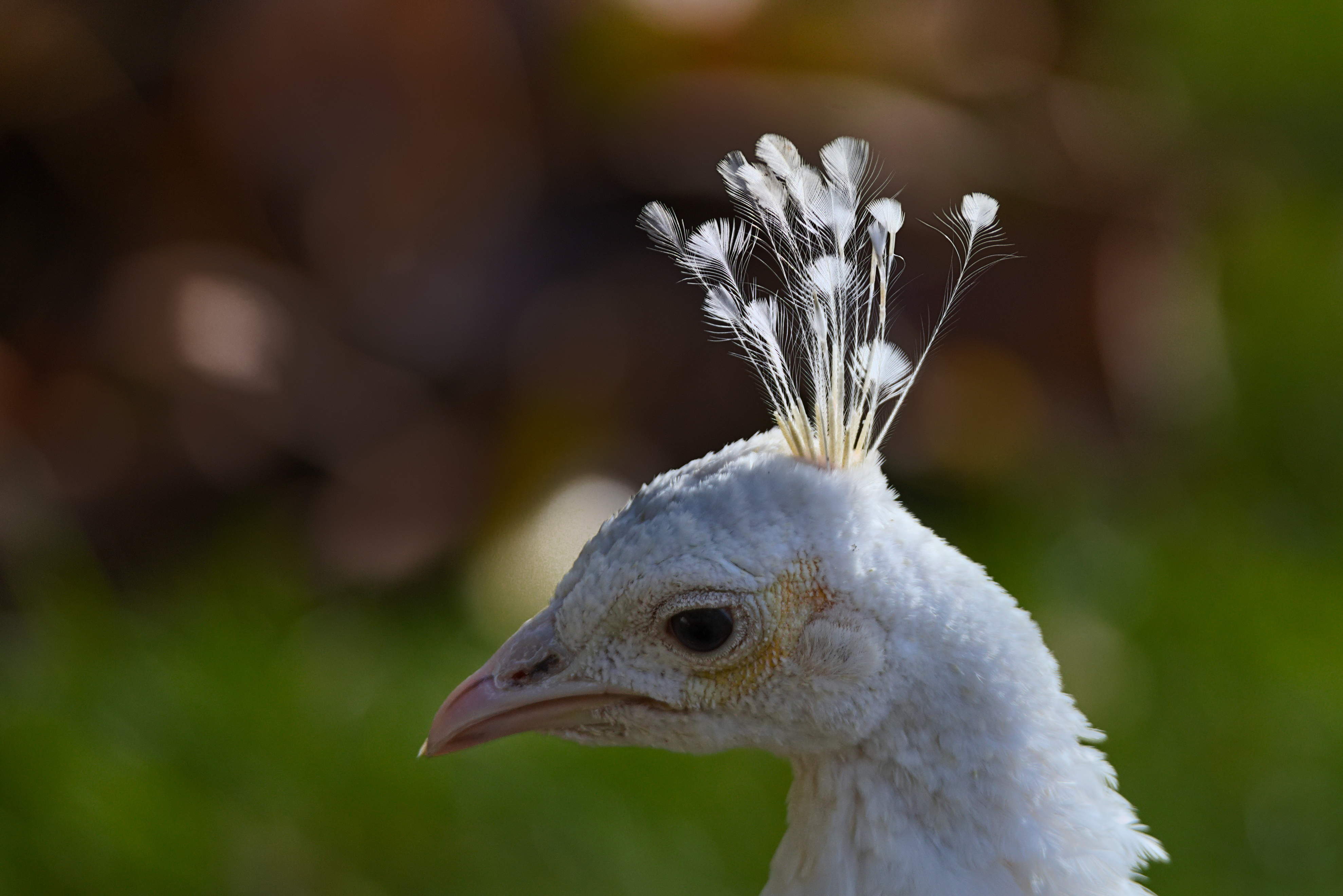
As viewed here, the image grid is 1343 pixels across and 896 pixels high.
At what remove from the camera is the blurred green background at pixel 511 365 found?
2.25 metres

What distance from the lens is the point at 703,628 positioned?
1.04 meters

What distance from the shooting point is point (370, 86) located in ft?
9.43

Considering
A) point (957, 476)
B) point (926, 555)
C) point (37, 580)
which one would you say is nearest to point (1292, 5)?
point (957, 476)

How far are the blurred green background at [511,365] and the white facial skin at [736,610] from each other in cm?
108

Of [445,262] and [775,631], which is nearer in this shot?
[775,631]

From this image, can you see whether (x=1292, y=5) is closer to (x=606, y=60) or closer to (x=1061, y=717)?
(x=606, y=60)

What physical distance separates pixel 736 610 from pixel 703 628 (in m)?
0.03

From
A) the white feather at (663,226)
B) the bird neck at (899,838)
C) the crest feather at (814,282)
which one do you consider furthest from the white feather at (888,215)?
the bird neck at (899,838)

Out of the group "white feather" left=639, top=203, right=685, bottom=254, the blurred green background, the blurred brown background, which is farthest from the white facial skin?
the blurred brown background

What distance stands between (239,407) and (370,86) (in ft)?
2.54

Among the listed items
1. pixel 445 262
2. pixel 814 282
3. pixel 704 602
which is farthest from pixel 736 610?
pixel 445 262

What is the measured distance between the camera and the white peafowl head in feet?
3.39

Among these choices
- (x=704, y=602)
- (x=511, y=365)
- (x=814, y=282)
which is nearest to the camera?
(x=704, y=602)

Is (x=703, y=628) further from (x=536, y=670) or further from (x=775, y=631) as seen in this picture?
(x=536, y=670)
